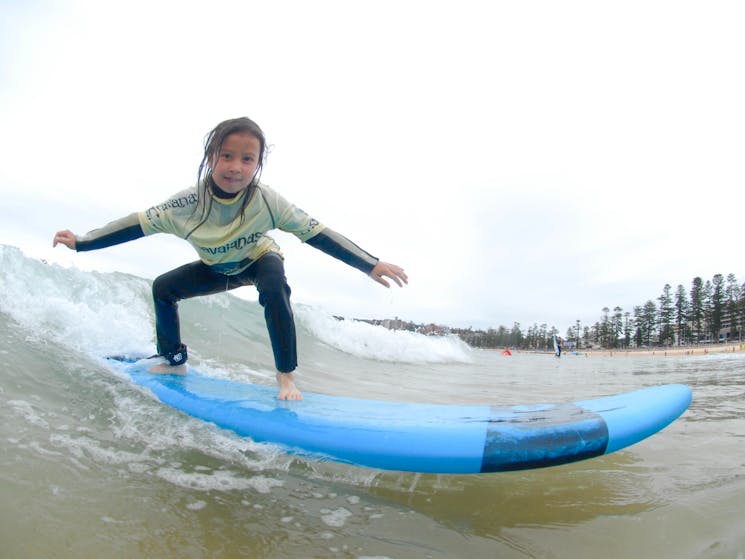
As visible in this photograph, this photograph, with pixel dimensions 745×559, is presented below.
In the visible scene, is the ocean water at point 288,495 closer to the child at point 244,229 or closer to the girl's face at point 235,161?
the child at point 244,229

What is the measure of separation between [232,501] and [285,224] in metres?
1.66

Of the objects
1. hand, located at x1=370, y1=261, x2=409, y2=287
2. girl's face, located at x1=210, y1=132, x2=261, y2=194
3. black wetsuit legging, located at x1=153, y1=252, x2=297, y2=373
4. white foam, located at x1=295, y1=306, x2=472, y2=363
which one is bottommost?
white foam, located at x1=295, y1=306, x2=472, y2=363

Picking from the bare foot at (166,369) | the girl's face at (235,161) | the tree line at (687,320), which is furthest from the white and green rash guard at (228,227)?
the tree line at (687,320)

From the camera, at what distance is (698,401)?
3.95 meters

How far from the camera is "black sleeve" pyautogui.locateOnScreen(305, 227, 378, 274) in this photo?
2754mm

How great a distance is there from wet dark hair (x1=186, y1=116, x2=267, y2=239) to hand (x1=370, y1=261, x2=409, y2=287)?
0.89 metres

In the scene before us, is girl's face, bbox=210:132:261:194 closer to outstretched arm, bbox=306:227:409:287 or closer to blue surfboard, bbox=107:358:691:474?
outstretched arm, bbox=306:227:409:287

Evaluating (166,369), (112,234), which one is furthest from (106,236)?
(166,369)

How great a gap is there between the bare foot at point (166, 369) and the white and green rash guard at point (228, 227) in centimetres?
104

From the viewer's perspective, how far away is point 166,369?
328 cm

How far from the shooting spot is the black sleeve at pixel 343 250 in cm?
275

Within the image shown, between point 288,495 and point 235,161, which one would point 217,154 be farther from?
point 288,495

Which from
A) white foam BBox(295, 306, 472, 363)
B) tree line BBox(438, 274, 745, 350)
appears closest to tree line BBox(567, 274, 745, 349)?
tree line BBox(438, 274, 745, 350)

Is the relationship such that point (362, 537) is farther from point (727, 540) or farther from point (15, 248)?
point (15, 248)
